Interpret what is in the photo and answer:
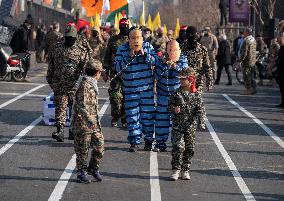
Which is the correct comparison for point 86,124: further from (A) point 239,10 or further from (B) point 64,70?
(A) point 239,10

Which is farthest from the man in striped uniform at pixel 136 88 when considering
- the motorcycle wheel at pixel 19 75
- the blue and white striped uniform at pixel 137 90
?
the motorcycle wheel at pixel 19 75

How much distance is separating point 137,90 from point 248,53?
11.1 m

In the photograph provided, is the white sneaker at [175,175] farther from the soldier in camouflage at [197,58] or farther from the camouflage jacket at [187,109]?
the soldier in camouflage at [197,58]

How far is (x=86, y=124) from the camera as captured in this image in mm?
10250

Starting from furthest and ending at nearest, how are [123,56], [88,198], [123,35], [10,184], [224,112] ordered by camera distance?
[224,112], [123,35], [123,56], [10,184], [88,198]

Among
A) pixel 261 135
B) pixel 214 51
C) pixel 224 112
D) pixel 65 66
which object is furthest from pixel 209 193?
pixel 214 51

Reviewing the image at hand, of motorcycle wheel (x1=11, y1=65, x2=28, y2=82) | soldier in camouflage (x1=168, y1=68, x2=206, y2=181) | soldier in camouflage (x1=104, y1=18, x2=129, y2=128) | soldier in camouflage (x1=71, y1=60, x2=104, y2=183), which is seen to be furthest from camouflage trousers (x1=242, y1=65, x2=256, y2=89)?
soldier in camouflage (x1=71, y1=60, x2=104, y2=183)

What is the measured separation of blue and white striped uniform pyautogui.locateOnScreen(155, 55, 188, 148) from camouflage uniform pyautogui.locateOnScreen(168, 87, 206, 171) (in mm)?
1857

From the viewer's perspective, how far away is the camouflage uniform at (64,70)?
1327 centimetres

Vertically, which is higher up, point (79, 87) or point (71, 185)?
point (79, 87)

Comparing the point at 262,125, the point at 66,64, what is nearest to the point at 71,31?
the point at 66,64

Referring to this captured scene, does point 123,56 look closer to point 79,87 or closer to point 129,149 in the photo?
point 129,149

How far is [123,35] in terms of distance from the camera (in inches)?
593

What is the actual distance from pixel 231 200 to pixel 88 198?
157 centimetres
